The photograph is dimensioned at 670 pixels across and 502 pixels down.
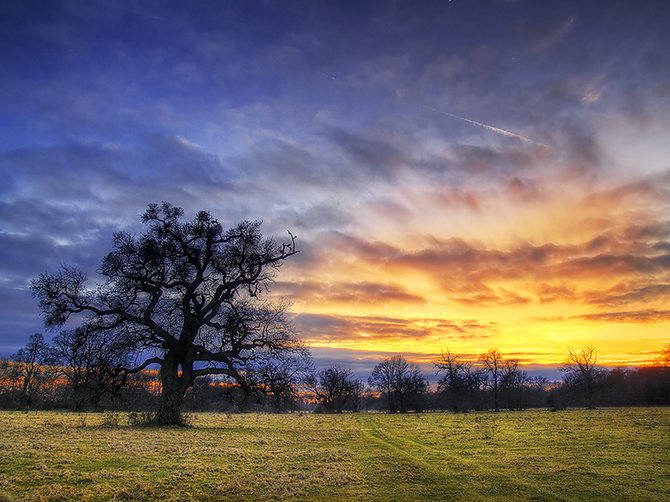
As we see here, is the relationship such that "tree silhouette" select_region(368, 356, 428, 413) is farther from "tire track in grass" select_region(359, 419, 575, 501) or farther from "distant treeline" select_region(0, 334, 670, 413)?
"tire track in grass" select_region(359, 419, 575, 501)

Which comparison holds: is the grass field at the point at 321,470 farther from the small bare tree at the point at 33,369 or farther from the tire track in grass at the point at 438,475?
the small bare tree at the point at 33,369

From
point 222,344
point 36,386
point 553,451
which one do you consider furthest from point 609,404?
point 36,386

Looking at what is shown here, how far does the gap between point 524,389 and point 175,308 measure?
83.3 meters

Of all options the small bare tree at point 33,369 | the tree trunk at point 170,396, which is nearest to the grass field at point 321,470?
the tree trunk at point 170,396

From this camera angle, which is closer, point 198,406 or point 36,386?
point 36,386

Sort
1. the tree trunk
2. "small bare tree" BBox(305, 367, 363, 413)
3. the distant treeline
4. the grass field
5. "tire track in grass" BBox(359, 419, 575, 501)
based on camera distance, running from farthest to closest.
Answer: "small bare tree" BBox(305, 367, 363, 413), the distant treeline, the tree trunk, "tire track in grass" BBox(359, 419, 575, 501), the grass field

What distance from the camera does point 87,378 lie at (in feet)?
70.7

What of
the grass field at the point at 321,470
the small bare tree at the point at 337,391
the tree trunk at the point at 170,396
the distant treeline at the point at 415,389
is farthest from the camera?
the small bare tree at the point at 337,391

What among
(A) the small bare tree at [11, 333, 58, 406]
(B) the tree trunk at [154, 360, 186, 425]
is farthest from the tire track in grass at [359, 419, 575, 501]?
(A) the small bare tree at [11, 333, 58, 406]

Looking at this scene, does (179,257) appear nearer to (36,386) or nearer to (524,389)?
(36,386)

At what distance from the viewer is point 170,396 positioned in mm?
23875

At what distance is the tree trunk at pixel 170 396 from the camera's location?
2345 centimetres

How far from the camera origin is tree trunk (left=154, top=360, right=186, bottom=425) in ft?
76.9

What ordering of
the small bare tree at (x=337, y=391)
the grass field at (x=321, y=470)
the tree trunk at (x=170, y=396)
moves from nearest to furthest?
the grass field at (x=321, y=470) < the tree trunk at (x=170, y=396) < the small bare tree at (x=337, y=391)
